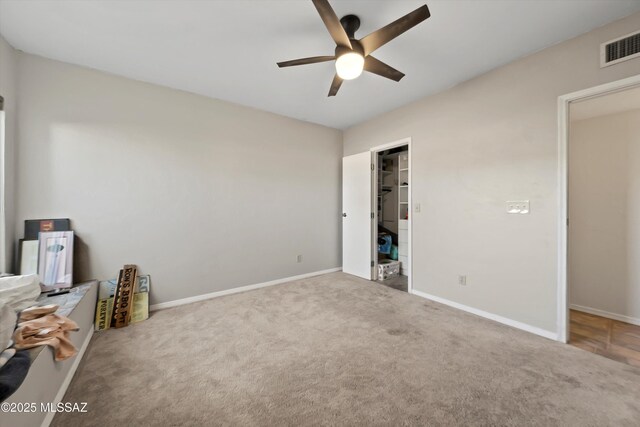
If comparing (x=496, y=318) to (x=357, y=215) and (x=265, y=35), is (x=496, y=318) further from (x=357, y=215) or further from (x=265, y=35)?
(x=265, y=35)

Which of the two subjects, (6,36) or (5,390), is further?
(6,36)

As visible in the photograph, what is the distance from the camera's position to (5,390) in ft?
3.14

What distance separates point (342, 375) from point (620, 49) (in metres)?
3.32

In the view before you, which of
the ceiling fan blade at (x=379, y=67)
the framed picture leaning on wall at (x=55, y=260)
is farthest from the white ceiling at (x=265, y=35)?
the framed picture leaning on wall at (x=55, y=260)

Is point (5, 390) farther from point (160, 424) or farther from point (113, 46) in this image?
point (113, 46)

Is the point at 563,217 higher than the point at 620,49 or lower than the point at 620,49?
lower

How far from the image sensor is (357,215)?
4.15m

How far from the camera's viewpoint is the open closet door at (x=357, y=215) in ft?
13.1

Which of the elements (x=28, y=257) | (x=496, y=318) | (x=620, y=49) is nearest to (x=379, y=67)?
(x=620, y=49)

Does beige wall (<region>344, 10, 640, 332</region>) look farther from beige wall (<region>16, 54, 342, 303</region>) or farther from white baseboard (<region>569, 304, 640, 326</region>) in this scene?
beige wall (<region>16, 54, 342, 303</region>)

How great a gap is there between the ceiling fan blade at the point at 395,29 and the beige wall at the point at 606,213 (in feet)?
9.39

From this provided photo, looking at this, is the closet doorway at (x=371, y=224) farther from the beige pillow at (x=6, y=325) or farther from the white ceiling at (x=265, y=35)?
the beige pillow at (x=6, y=325)

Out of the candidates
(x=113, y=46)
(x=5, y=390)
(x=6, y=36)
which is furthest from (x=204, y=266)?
(x=6, y=36)

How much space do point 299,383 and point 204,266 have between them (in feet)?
6.92
